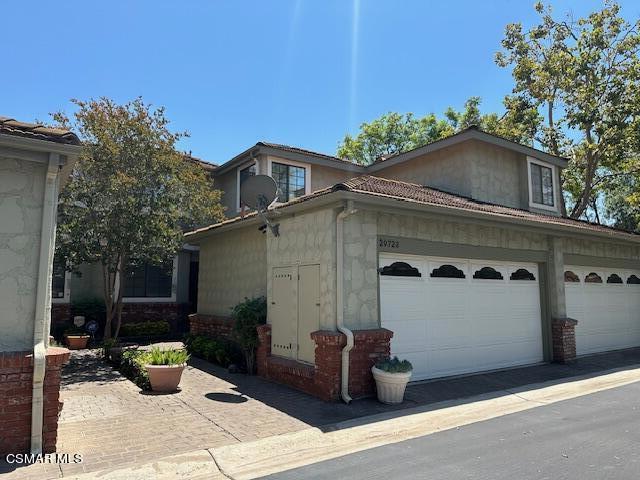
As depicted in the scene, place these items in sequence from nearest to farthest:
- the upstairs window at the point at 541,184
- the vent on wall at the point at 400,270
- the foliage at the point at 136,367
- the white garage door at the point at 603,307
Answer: the foliage at the point at 136,367, the vent on wall at the point at 400,270, the white garage door at the point at 603,307, the upstairs window at the point at 541,184

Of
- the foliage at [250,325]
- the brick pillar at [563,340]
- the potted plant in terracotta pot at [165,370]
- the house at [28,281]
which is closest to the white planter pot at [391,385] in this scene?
the foliage at [250,325]

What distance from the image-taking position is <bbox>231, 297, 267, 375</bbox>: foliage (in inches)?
402

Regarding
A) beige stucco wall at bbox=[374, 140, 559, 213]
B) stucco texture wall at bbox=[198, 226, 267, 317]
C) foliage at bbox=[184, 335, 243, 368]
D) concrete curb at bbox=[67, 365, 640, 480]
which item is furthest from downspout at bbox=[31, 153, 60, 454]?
beige stucco wall at bbox=[374, 140, 559, 213]

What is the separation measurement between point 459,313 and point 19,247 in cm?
818

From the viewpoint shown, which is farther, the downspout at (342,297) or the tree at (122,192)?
the tree at (122,192)

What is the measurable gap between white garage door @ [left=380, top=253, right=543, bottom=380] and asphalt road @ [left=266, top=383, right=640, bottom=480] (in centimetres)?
250

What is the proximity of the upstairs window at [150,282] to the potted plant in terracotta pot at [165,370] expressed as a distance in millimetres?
9010

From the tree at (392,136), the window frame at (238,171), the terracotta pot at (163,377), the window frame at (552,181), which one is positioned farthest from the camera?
the tree at (392,136)

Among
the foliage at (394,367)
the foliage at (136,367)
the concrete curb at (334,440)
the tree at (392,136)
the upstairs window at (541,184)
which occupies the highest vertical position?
the tree at (392,136)

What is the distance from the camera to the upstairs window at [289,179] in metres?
15.9

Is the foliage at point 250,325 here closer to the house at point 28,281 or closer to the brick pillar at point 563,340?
the house at point 28,281

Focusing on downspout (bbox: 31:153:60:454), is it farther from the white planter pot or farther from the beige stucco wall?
the beige stucco wall

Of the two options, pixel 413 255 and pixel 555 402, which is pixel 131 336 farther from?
pixel 555 402

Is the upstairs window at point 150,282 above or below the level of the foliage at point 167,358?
above
